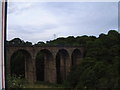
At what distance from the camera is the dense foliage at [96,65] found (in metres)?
4.02

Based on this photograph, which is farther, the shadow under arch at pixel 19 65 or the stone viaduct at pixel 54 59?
the stone viaduct at pixel 54 59

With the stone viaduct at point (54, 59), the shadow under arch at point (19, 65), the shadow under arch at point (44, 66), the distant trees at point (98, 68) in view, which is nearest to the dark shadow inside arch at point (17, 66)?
the shadow under arch at point (19, 65)

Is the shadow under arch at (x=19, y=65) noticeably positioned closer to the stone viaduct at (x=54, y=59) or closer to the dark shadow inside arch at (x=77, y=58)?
the stone viaduct at (x=54, y=59)

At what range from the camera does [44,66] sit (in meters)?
5.47

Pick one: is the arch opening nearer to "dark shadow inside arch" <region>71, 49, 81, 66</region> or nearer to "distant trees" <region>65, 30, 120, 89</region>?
"distant trees" <region>65, 30, 120, 89</region>

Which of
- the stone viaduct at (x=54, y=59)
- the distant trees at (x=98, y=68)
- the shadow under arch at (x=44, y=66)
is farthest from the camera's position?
the shadow under arch at (x=44, y=66)

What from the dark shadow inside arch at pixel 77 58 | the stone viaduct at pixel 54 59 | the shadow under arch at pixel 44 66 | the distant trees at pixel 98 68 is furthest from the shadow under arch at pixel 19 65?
the dark shadow inside arch at pixel 77 58

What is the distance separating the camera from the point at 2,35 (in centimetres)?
51

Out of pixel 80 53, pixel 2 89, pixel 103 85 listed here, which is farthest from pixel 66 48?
pixel 2 89

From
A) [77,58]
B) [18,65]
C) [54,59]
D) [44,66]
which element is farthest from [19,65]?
[54,59]

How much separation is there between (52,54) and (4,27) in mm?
6189

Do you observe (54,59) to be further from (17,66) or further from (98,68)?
(17,66)

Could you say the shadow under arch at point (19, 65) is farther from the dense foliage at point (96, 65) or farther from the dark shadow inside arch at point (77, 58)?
the dark shadow inside arch at point (77, 58)

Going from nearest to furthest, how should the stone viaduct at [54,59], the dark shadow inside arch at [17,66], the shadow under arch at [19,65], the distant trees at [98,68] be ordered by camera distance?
the dark shadow inside arch at [17,66]
the shadow under arch at [19,65]
the distant trees at [98,68]
the stone viaduct at [54,59]
